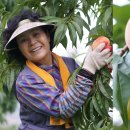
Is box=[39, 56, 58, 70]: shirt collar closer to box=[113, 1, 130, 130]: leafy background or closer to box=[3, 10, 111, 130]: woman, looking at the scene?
box=[3, 10, 111, 130]: woman

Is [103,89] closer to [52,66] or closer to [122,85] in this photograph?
[52,66]

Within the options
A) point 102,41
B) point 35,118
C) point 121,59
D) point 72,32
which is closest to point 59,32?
point 72,32

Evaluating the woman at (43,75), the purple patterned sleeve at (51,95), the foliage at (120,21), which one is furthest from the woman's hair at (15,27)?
the foliage at (120,21)

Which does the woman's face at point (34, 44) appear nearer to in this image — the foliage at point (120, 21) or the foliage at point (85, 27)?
the foliage at point (85, 27)

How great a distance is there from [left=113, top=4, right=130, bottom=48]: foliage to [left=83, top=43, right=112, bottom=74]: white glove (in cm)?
38

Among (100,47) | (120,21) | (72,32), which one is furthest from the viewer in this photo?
(72,32)

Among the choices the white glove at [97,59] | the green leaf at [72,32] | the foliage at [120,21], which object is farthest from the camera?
the green leaf at [72,32]

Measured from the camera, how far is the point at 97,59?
47.9 inches

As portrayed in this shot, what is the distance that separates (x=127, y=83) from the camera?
83 centimetres

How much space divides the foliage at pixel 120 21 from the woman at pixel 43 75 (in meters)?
0.39

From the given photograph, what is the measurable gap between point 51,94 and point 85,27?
0.27m

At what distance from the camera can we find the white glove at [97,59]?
1.21 m

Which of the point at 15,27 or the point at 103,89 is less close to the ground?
the point at 15,27

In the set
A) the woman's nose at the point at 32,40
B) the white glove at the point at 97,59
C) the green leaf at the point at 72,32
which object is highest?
the green leaf at the point at 72,32
